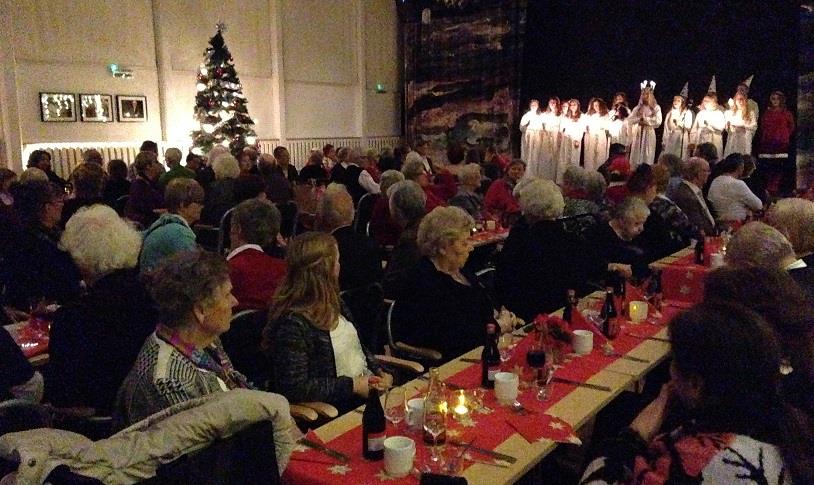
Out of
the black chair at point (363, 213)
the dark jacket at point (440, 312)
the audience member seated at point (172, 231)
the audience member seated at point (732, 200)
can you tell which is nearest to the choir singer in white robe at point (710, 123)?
the audience member seated at point (732, 200)

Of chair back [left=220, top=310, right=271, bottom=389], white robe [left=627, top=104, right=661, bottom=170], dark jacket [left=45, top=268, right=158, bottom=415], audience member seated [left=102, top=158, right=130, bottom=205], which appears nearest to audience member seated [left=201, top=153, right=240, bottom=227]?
audience member seated [left=102, top=158, right=130, bottom=205]

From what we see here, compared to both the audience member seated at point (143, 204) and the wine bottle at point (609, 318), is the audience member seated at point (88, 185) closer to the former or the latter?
the audience member seated at point (143, 204)

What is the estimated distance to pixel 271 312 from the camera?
2793 mm

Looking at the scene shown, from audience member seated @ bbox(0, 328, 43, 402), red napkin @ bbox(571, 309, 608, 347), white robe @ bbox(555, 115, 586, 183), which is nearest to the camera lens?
audience member seated @ bbox(0, 328, 43, 402)

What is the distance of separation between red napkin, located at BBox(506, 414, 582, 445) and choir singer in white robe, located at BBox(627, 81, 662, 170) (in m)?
11.1

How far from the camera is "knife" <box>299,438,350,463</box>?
2123mm

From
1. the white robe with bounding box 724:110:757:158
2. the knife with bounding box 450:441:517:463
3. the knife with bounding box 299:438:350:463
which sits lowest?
the knife with bounding box 299:438:350:463

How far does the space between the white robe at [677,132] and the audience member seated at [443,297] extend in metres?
10.2

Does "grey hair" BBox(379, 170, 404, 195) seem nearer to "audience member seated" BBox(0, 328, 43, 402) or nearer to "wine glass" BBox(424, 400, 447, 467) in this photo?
"audience member seated" BBox(0, 328, 43, 402)

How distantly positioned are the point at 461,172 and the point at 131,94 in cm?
682

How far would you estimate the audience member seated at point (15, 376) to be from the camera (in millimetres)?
2637

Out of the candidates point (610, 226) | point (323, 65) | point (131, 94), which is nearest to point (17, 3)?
point (131, 94)

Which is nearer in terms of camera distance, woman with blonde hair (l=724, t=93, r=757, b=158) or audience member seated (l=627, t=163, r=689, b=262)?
audience member seated (l=627, t=163, r=689, b=262)

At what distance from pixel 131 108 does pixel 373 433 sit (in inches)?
406
